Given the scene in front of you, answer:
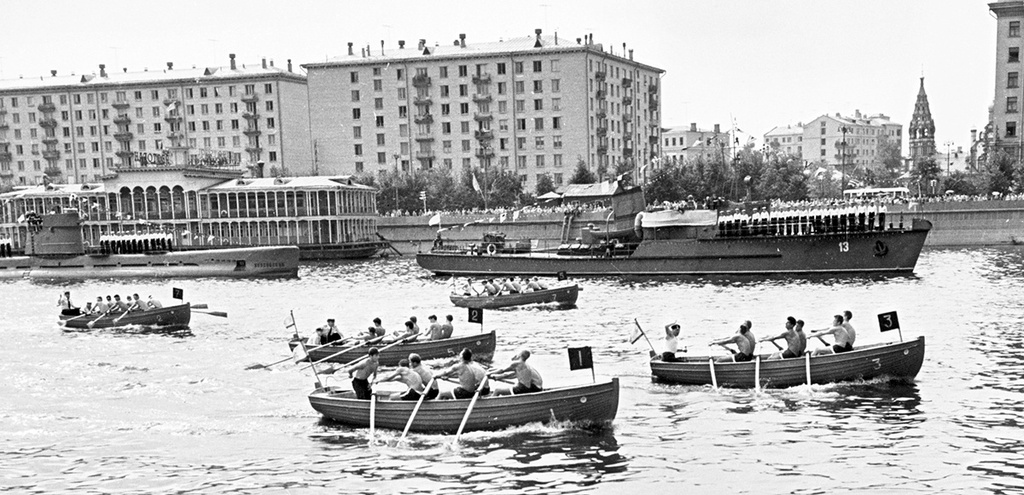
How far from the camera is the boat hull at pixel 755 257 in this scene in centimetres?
6506

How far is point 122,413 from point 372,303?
2907 centimetres

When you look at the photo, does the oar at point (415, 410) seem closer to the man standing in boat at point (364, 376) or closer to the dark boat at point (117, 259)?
the man standing in boat at point (364, 376)

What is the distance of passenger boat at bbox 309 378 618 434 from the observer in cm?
2503

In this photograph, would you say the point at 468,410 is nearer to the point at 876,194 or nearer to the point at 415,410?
the point at 415,410

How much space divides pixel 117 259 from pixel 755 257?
203 feet

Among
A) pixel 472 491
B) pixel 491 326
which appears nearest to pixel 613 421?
pixel 472 491

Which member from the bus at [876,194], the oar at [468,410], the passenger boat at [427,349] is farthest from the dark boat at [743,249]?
the oar at [468,410]

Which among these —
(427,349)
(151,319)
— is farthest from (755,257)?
(151,319)

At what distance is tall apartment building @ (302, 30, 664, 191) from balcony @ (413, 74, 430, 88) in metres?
0.17

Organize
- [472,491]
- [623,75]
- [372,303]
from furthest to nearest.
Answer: [623,75] → [372,303] → [472,491]

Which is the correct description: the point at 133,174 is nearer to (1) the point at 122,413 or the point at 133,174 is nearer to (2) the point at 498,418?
(1) the point at 122,413

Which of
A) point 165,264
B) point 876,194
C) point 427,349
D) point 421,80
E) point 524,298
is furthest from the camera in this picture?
point 421,80

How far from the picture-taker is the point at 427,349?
34.9m

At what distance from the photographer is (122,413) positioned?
2994 cm
